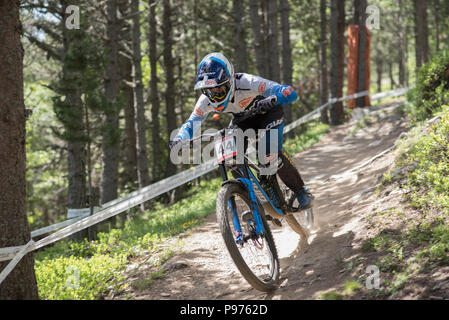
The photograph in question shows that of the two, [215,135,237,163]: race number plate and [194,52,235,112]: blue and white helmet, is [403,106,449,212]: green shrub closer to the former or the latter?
[215,135,237,163]: race number plate

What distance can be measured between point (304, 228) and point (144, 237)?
2761 millimetres

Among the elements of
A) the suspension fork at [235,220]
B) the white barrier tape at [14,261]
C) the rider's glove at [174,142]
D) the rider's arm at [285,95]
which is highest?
the rider's arm at [285,95]

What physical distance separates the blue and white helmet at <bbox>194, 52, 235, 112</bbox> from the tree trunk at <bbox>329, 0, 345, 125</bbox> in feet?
45.7

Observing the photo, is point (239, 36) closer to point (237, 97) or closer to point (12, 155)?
point (237, 97)

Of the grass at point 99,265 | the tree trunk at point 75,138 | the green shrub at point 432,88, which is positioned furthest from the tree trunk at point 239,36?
the grass at point 99,265

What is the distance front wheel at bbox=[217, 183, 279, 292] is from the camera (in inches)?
156

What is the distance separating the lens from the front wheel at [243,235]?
397cm

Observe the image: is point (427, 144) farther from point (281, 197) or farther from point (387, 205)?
point (281, 197)

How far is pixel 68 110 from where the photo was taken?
342 inches

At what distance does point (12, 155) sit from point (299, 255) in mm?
3802

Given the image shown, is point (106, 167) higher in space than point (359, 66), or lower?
lower

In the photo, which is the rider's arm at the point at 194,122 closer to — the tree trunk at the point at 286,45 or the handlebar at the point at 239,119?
the handlebar at the point at 239,119

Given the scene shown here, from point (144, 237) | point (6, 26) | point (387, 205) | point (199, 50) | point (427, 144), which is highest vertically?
point (199, 50)
